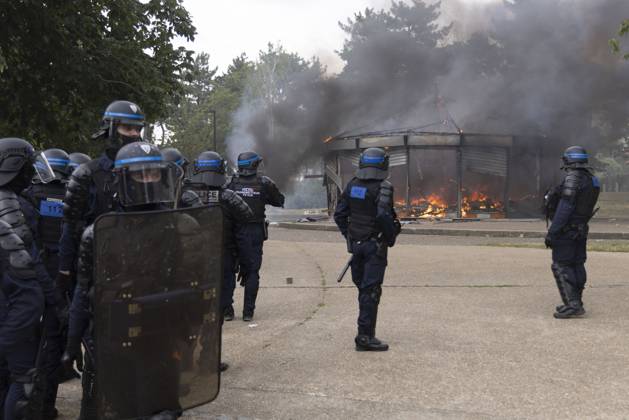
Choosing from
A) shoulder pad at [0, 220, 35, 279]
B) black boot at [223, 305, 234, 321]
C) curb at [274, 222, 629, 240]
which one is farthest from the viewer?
curb at [274, 222, 629, 240]

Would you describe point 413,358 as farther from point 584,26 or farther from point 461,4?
point 461,4

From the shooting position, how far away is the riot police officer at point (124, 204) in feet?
9.84

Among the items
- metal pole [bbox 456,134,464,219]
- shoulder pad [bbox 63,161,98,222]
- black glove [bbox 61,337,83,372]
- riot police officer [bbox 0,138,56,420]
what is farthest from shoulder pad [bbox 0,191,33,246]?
metal pole [bbox 456,134,464,219]

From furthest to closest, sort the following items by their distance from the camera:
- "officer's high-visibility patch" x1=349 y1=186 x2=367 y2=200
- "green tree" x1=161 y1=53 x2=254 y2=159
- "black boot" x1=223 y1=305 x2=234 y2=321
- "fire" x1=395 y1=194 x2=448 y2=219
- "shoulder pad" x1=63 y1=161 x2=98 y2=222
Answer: "green tree" x1=161 y1=53 x2=254 y2=159 → "fire" x1=395 y1=194 x2=448 y2=219 → "black boot" x1=223 y1=305 x2=234 y2=321 → "officer's high-visibility patch" x1=349 y1=186 x2=367 y2=200 → "shoulder pad" x1=63 y1=161 x2=98 y2=222

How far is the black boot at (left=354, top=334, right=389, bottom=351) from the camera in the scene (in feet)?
16.6

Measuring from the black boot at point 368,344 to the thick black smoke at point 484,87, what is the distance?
19228 millimetres

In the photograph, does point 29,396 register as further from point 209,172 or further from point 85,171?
point 209,172

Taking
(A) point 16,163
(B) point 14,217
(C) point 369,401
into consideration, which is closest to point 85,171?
(A) point 16,163

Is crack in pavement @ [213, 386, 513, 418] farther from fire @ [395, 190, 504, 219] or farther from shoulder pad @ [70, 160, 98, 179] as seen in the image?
fire @ [395, 190, 504, 219]

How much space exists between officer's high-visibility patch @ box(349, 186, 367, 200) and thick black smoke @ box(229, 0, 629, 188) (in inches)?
744

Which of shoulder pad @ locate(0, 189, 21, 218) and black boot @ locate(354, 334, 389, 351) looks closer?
A: shoulder pad @ locate(0, 189, 21, 218)

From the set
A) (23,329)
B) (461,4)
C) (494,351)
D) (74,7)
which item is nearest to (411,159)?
(461,4)

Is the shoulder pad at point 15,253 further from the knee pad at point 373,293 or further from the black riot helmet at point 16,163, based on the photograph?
the knee pad at point 373,293

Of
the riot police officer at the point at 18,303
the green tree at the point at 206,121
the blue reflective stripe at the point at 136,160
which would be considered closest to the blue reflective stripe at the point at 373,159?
the blue reflective stripe at the point at 136,160
